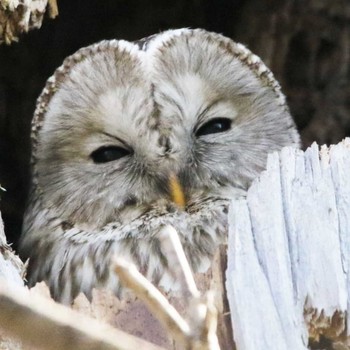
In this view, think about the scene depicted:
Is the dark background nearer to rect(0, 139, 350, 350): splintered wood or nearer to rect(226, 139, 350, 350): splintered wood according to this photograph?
rect(0, 139, 350, 350): splintered wood

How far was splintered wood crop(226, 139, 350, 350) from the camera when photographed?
1.84 meters

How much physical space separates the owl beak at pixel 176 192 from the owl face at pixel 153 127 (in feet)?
0.04

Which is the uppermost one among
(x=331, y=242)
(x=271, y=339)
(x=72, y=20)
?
(x=72, y=20)

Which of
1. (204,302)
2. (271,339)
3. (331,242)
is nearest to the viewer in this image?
(204,302)

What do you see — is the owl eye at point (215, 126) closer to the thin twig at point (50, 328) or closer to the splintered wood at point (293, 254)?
the splintered wood at point (293, 254)

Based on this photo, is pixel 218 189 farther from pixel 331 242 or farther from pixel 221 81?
pixel 331 242

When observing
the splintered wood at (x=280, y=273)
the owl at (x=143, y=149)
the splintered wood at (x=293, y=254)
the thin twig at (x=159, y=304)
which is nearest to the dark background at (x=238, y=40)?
the owl at (x=143, y=149)

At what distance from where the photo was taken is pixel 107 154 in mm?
2900

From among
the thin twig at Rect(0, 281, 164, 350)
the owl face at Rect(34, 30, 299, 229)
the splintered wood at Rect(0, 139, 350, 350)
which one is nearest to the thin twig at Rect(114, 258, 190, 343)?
the thin twig at Rect(0, 281, 164, 350)

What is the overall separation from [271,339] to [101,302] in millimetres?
457

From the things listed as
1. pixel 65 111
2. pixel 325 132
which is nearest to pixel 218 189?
pixel 65 111

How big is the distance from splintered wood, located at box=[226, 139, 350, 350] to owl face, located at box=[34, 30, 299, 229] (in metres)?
0.63

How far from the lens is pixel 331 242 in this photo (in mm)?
1999

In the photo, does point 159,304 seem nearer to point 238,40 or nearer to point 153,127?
point 153,127
